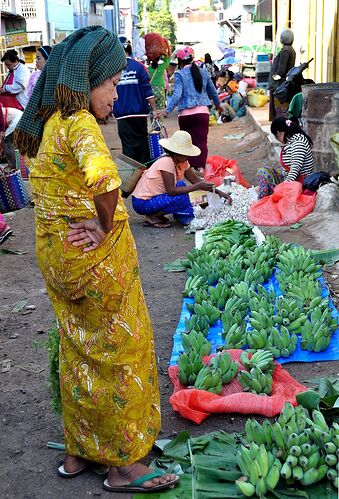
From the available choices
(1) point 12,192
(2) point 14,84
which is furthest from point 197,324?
(2) point 14,84

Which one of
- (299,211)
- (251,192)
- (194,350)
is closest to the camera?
(194,350)

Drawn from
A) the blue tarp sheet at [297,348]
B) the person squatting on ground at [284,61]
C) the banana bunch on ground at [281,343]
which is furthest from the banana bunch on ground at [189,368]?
the person squatting on ground at [284,61]

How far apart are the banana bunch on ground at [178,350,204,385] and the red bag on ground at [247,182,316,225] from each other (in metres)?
3.84

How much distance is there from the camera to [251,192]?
8617 millimetres

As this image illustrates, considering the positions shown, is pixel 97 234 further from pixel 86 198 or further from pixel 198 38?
pixel 198 38

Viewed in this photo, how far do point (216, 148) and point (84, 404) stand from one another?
41.7ft

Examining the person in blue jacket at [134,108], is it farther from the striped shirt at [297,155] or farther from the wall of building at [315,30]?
the wall of building at [315,30]

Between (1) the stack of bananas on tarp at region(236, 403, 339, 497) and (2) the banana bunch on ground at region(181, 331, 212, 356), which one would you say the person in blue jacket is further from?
(1) the stack of bananas on tarp at region(236, 403, 339, 497)

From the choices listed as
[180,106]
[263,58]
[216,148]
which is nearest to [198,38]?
[263,58]

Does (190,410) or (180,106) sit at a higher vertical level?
(180,106)

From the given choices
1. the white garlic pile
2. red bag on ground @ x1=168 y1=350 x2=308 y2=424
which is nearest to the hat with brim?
the white garlic pile

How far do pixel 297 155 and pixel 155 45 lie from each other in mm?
3701

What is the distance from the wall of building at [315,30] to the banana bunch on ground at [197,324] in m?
8.88

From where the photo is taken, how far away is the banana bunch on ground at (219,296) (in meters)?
5.33
